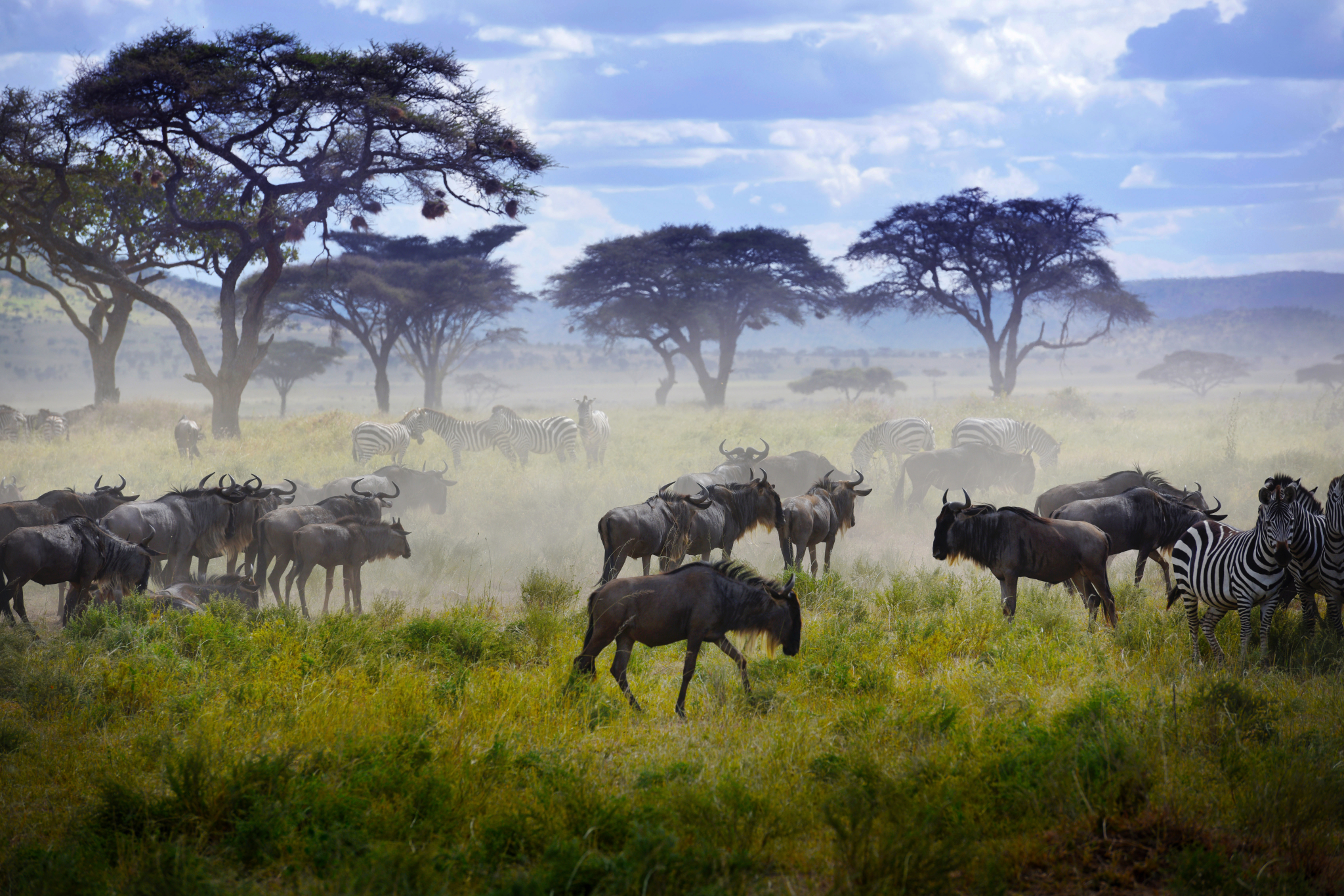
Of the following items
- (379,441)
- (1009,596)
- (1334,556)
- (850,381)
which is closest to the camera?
(1334,556)

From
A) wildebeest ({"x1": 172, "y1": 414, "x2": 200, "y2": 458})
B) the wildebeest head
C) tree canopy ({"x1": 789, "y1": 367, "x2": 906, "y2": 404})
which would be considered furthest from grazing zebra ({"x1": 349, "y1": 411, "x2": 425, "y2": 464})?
tree canopy ({"x1": 789, "y1": 367, "x2": 906, "y2": 404})

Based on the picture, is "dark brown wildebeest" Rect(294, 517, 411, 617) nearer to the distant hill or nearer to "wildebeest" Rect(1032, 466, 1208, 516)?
"wildebeest" Rect(1032, 466, 1208, 516)

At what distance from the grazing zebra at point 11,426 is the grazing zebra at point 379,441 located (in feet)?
26.5

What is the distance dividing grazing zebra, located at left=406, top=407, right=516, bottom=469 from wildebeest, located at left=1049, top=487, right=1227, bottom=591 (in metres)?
14.4

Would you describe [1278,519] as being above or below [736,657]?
above

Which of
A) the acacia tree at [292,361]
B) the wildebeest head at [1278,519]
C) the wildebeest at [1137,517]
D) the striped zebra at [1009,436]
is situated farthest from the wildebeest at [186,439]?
the acacia tree at [292,361]

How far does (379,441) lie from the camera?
61.7ft

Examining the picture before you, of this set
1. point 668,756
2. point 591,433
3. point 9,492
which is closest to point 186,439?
point 9,492

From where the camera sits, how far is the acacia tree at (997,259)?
105 feet

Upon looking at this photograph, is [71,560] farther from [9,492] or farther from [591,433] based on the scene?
[591,433]

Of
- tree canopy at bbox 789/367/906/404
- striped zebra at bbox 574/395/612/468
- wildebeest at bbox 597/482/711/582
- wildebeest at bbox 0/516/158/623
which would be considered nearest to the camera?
wildebeest at bbox 0/516/158/623

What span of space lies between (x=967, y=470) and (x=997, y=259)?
21183 millimetres

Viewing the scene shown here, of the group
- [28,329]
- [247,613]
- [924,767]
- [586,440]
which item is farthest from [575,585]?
[28,329]

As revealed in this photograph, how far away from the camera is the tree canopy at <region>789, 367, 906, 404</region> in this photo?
5328 centimetres
